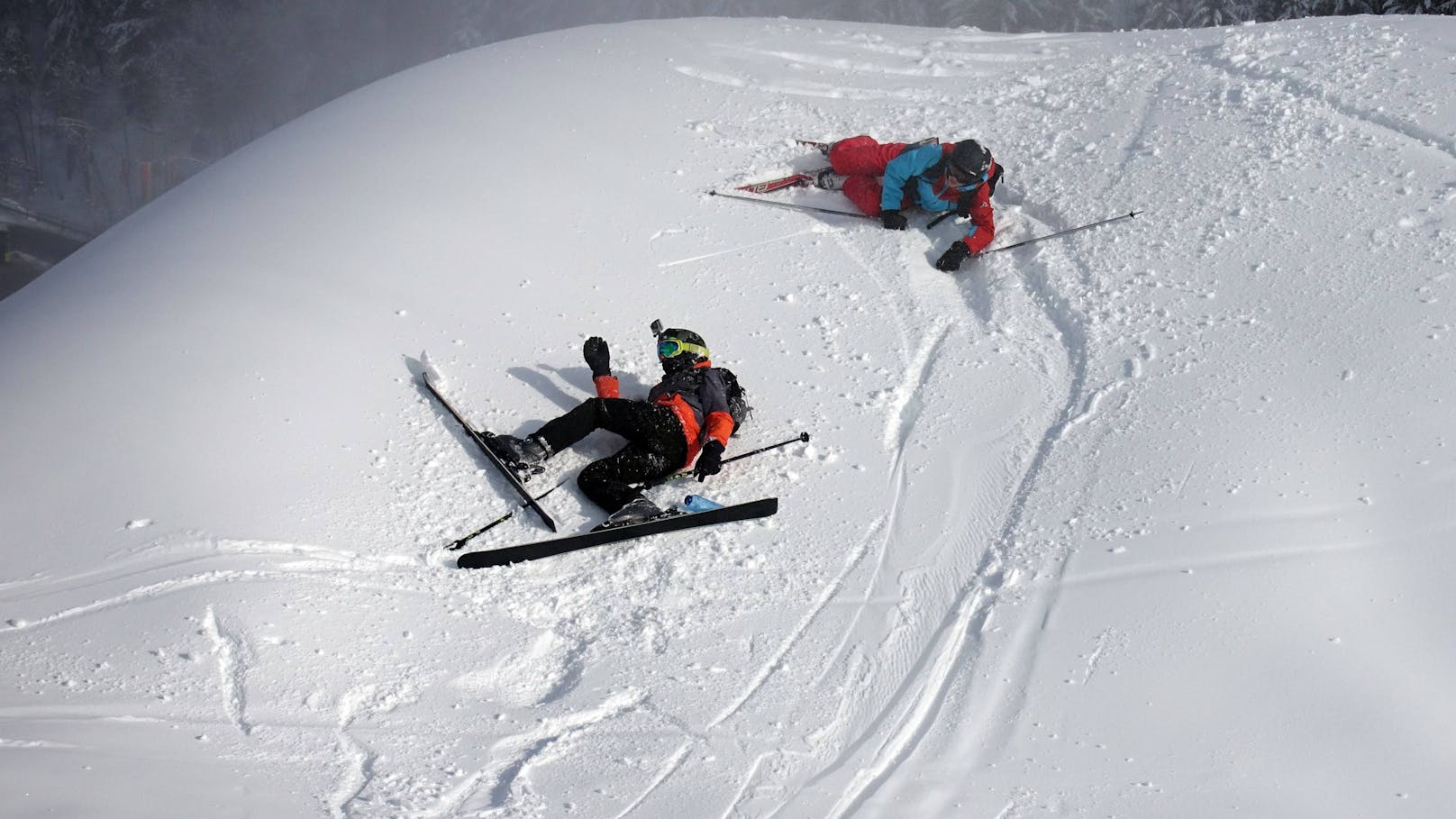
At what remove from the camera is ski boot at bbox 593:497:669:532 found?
17.1 feet

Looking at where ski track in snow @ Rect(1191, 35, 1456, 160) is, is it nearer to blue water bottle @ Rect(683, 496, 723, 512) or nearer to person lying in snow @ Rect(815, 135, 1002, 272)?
Answer: person lying in snow @ Rect(815, 135, 1002, 272)

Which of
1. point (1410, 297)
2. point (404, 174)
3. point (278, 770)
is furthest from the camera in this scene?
point (404, 174)

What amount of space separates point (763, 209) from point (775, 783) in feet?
15.2

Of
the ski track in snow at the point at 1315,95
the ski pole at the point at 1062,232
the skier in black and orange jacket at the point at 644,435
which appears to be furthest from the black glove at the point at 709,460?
the ski track in snow at the point at 1315,95

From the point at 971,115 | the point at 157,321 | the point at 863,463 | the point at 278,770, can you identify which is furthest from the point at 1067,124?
the point at 278,770

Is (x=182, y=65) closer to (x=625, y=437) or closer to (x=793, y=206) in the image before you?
(x=793, y=206)

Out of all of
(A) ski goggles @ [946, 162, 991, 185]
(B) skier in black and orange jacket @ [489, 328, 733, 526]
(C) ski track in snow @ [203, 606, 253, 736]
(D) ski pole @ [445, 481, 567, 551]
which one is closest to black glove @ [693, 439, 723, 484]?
(B) skier in black and orange jacket @ [489, 328, 733, 526]

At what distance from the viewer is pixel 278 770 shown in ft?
13.0

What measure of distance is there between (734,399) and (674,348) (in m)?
0.41

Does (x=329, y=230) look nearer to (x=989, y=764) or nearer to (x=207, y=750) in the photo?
(x=207, y=750)

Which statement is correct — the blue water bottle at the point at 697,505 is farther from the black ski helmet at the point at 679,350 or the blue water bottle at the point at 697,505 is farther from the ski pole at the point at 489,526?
the black ski helmet at the point at 679,350

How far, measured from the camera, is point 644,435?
18.3 ft

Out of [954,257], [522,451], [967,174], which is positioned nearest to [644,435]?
[522,451]

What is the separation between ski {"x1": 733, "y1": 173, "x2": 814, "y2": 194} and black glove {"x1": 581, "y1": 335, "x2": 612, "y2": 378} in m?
2.44
